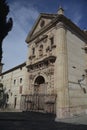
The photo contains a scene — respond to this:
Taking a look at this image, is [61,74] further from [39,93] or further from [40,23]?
[40,23]

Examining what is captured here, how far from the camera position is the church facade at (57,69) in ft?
47.7

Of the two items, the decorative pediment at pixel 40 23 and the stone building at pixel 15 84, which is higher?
the decorative pediment at pixel 40 23

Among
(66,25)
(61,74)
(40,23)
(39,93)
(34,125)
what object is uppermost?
(40,23)

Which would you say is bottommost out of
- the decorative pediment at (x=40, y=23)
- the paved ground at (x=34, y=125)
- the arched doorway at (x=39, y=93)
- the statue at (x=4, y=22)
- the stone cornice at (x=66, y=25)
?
the paved ground at (x=34, y=125)

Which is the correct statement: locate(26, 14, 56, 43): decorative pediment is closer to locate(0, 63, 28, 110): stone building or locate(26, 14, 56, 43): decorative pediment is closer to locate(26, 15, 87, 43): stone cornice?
locate(26, 15, 87, 43): stone cornice

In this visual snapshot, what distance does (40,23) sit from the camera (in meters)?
20.0

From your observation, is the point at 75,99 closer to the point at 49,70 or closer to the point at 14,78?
the point at 49,70

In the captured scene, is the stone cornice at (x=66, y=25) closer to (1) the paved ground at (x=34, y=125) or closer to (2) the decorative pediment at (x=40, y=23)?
(2) the decorative pediment at (x=40, y=23)

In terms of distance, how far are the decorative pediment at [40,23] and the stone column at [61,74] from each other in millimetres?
2527

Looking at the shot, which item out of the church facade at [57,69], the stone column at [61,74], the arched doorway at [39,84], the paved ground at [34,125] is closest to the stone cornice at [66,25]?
the church facade at [57,69]

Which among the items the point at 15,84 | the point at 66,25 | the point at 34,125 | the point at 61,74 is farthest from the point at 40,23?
the point at 34,125

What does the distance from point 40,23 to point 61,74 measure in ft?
28.0

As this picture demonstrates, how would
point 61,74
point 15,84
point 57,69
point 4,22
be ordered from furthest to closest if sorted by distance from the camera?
point 15,84 → point 57,69 → point 61,74 → point 4,22

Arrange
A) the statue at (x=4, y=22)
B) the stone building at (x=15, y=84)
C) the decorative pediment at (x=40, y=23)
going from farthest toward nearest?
the stone building at (x=15, y=84) → the decorative pediment at (x=40, y=23) → the statue at (x=4, y=22)
